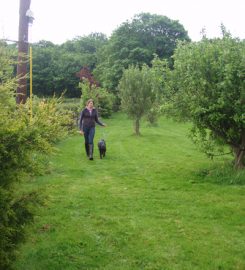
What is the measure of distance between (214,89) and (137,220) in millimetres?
4292

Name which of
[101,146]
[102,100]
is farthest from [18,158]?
[102,100]

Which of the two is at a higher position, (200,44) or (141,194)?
(200,44)

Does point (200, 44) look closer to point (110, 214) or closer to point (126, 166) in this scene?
point (126, 166)

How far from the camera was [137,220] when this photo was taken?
20.8 ft

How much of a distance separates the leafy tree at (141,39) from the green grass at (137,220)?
40477mm

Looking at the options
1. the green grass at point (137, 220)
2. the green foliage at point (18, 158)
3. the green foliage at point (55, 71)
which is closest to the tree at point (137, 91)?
A: the green grass at point (137, 220)

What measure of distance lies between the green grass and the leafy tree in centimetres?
4048

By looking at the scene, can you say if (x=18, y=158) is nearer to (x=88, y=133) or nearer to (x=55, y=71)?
(x=88, y=133)

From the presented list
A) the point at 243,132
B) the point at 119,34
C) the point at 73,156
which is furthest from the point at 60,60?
the point at 243,132

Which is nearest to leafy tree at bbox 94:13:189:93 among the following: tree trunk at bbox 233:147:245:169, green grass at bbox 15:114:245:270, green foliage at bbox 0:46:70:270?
tree trunk at bbox 233:147:245:169

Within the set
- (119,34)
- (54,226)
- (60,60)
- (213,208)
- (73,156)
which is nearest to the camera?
(54,226)

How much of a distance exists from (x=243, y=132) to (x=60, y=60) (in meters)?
49.5

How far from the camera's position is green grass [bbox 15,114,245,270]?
4.92 m

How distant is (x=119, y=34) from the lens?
52.5 m
